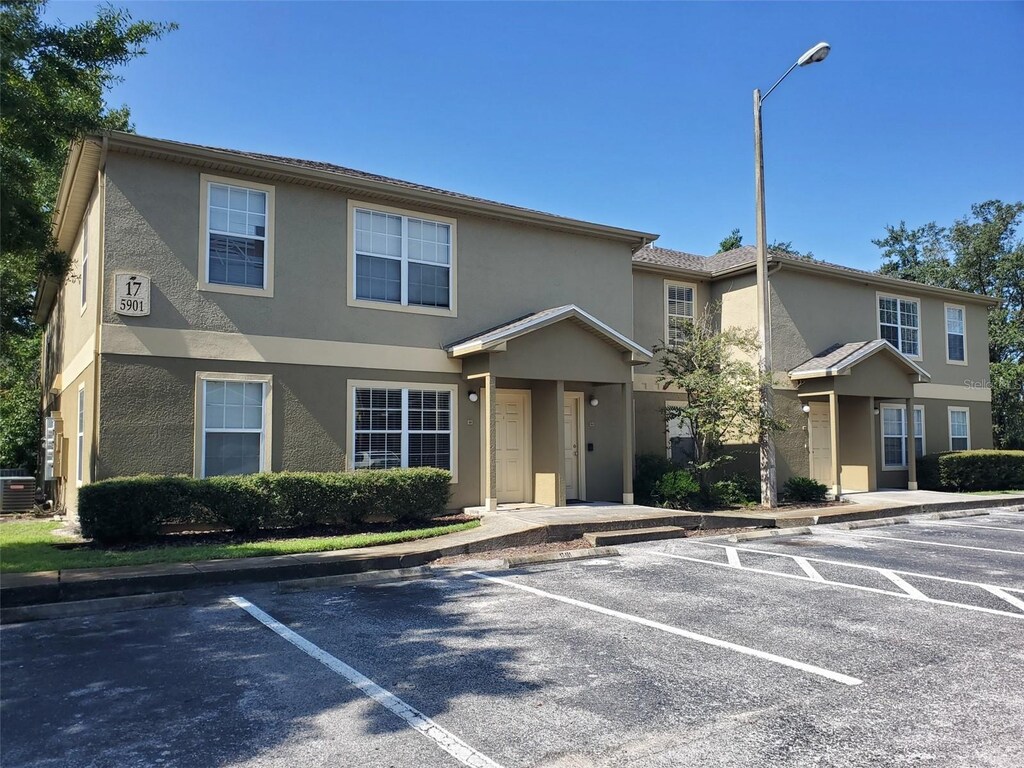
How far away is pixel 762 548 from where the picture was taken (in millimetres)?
11945

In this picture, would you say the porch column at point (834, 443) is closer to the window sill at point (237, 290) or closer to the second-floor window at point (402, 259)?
the second-floor window at point (402, 259)

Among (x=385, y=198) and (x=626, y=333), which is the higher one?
(x=385, y=198)

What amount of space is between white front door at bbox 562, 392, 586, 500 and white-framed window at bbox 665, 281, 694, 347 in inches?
151

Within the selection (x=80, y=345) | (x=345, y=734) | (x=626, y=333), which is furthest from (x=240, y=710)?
(x=626, y=333)

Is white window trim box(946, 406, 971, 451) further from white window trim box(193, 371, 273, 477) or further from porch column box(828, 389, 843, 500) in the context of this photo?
white window trim box(193, 371, 273, 477)

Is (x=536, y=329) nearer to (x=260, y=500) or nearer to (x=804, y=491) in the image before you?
(x=260, y=500)

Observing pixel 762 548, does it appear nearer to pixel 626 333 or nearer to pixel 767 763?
pixel 626 333

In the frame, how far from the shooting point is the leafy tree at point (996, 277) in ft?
87.7

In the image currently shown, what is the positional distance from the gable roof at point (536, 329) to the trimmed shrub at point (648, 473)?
273cm

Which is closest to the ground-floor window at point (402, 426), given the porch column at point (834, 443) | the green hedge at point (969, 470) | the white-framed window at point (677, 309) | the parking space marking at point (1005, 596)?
the white-framed window at point (677, 309)

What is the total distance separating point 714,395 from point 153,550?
456 inches

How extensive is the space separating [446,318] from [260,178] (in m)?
4.20

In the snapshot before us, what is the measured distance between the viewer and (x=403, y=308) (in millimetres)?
14102

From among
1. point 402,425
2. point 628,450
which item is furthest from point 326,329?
point 628,450
